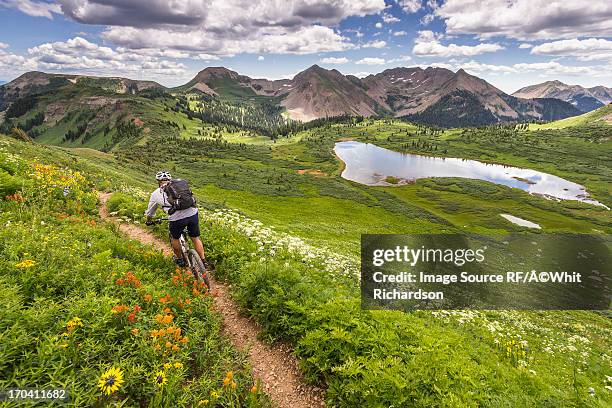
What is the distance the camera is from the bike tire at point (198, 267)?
1129 centimetres

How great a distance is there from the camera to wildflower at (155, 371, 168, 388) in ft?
18.8

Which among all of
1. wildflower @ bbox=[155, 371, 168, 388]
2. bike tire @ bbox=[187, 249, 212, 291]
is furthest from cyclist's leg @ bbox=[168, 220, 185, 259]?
wildflower @ bbox=[155, 371, 168, 388]

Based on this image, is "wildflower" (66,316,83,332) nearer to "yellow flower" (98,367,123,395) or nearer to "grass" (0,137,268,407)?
"grass" (0,137,268,407)

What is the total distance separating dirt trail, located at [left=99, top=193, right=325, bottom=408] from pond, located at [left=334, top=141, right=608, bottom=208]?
4847 inches

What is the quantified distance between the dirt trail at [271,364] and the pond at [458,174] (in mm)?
123106

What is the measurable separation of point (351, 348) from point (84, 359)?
5.46 meters

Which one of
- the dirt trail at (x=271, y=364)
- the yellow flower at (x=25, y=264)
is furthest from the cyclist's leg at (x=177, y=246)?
the yellow flower at (x=25, y=264)

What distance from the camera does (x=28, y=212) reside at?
11984 millimetres

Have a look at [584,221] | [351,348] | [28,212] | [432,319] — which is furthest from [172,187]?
[584,221]

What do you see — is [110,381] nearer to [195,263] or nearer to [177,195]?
[177,195]

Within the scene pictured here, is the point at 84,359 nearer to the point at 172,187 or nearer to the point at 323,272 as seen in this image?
the point at 172,187

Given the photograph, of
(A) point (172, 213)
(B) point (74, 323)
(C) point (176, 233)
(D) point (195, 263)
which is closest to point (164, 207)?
(A) point (172, 213)

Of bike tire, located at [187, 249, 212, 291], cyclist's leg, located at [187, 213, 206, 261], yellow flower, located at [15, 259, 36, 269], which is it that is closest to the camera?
yellow flower, located at [15, 259, 36, 269]

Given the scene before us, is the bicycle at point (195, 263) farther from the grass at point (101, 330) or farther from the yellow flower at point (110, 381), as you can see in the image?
the yellow flower at point (110, 381)
